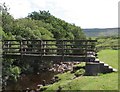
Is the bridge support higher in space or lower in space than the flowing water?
higher

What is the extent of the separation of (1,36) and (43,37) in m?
15.5

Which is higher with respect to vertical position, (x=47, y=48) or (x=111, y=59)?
(x=47, y=48)

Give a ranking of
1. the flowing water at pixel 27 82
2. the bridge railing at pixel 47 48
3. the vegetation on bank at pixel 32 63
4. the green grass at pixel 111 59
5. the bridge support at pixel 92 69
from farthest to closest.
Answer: the flowing water at pixel 27 82 < the green grass at pixel 111 59 < the bridge railing at pixel 47 48 < the bridge support at pixel 92 69 < the vegetation on bank at pixel 32 63

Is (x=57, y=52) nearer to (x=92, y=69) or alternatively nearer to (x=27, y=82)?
(x=92, y=69)

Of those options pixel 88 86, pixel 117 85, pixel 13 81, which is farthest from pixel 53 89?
pixel 13 81

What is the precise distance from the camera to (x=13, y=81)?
3556 cm

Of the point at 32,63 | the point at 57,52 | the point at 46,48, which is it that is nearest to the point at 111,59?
the point at 57,52

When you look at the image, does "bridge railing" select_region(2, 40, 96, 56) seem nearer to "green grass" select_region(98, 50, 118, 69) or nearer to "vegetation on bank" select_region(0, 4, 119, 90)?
"vegetation on bank" select_region(0, 4, 119, 90)

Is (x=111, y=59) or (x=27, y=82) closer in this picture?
(x=111, y=59)

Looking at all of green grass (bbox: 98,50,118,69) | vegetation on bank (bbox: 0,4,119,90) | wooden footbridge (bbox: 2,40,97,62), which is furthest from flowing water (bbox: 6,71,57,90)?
green grass (bbox: 98,50,118,69)

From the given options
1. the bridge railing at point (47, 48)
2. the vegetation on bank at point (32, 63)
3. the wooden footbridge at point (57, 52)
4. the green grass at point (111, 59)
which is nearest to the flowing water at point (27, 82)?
the vegetation on bank at point (32, 63)

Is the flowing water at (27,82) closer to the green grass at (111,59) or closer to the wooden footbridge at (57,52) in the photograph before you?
the wooden footbridge at (57,52)

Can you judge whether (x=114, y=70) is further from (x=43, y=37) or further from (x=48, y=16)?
(x=48, y=16)

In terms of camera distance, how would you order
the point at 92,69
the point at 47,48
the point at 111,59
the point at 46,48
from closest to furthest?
the point at 92,69
the point at 47,48
the point at 46,48
the point at 111,59
